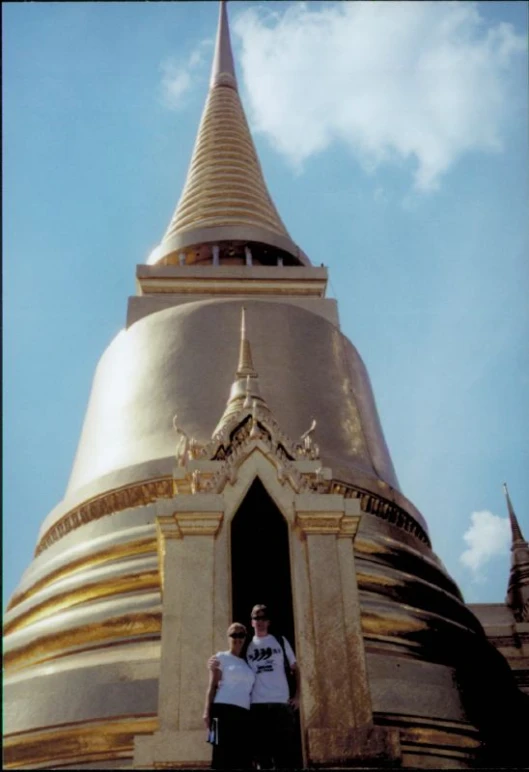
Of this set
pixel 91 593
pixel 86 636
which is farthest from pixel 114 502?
pixel 86 636

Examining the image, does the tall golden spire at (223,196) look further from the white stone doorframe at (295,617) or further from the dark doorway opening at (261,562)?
the dark doorway opening at (261,562)

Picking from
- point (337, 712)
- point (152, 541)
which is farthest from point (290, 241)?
point (337, 712)

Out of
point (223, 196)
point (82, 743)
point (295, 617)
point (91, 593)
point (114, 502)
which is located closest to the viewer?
point (295, 617)

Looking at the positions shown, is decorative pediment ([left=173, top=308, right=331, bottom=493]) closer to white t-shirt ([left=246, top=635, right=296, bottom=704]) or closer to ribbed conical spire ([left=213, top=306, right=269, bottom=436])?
ribbed conical spire ([left=213, top=306, right=269, bottom=436])

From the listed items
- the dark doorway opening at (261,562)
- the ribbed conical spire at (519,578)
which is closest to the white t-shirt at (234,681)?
the dark doorway opening at (261,562)

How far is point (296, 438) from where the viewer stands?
33.1 feet

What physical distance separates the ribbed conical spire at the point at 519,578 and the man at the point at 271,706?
8836 mm

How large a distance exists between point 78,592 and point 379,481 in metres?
3.45

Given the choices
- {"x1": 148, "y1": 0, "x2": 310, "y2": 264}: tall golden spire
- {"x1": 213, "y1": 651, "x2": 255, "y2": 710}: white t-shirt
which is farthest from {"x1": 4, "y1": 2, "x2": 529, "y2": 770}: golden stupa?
{"x1": 148, "y1": 0, "x2": 310, "y2": 264}: tall golden spire

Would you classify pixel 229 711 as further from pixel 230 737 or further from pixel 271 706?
pixel 271 706

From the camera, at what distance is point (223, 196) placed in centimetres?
1681

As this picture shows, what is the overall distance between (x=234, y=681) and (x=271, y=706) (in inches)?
9.3

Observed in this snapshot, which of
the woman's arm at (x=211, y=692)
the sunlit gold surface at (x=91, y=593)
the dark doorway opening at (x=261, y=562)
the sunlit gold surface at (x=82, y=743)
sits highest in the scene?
the sunlit gold surface at (x=91, y=593)

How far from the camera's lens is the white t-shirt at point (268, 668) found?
4.94 metres
